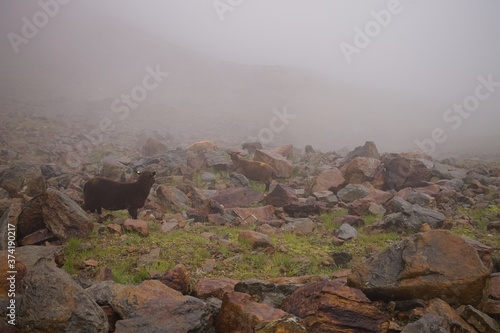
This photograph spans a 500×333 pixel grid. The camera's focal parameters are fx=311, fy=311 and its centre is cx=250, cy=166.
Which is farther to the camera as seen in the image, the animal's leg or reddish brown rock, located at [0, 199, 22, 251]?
the animal's leg

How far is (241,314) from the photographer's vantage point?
3586mm

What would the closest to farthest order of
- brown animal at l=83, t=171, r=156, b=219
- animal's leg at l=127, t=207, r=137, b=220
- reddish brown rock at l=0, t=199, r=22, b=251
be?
reddish brown rock at l=0, t=199, r=22, b=251, animal's leg at l=127, t=207, r=137, b=220, brown animal at l=83, t=171, r=156, b=219

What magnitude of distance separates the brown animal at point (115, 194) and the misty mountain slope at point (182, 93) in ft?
82.7

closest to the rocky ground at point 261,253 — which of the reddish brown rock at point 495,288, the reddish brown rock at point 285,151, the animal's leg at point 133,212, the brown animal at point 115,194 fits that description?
the reddish brown rock at point 495,288

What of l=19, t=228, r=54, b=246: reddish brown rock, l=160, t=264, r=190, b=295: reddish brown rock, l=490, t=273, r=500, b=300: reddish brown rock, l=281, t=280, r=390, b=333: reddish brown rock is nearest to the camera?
l=281, t=280, r=390, b=333: reddish brown rock

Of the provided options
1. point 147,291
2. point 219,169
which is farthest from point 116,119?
point 147,291

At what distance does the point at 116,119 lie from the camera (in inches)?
1480

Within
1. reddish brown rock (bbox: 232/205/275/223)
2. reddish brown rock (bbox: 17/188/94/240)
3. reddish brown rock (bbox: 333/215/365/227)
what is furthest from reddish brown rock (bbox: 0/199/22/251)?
reddish brown rock (bbox: 333/215/365/227)

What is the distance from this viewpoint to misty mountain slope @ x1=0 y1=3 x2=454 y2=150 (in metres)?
40.1

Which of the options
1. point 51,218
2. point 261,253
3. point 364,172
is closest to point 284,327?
point 261,253

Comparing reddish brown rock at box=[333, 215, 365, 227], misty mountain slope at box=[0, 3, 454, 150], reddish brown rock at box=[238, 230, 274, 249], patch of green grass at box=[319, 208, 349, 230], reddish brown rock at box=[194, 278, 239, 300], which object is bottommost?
patch of green grass at box=[319, 208, 349, 230]

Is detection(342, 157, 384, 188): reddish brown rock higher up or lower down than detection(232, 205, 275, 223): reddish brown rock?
higher up

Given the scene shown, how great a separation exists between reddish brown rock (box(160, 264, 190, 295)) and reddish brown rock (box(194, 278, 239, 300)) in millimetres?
203

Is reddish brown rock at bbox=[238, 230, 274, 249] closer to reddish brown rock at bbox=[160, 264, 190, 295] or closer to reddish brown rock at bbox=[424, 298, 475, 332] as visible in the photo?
reddish brown rock at bbox=[160, 264, 190, 295]
